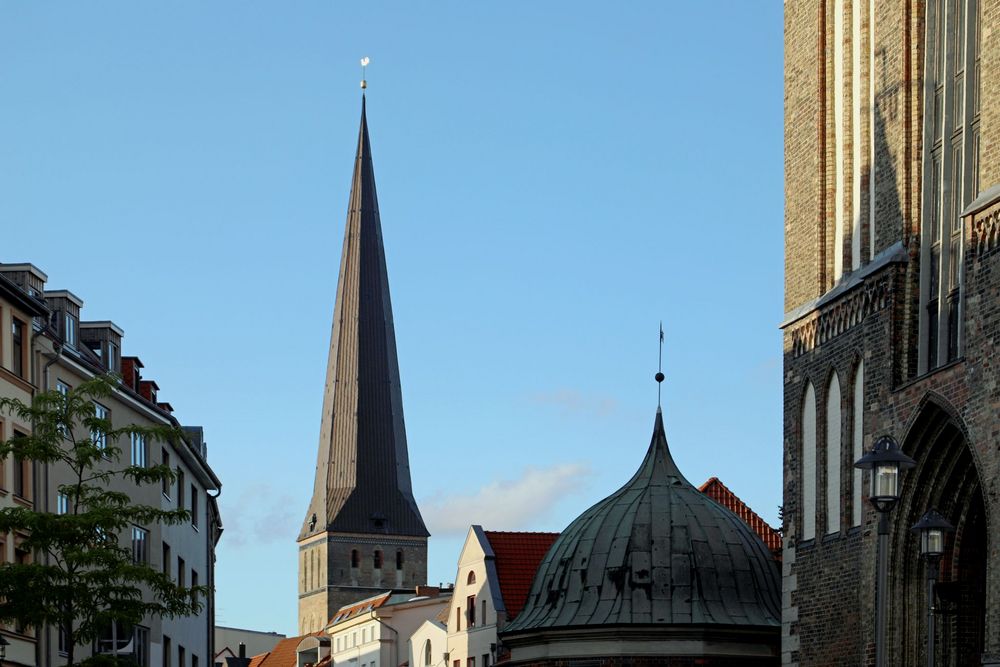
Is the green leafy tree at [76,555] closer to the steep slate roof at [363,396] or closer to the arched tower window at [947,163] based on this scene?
the arched tower window at [947,163]

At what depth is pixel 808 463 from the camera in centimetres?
4022

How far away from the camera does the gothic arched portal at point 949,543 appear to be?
34.8 meters

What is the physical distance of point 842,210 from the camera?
39.7m

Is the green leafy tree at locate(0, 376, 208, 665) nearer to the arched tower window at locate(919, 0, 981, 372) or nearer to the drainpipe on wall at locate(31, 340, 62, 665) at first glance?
the drainpipe on wall at locate(31, 340, 62, 665)

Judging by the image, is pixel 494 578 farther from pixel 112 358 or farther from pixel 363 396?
pixel 363 396

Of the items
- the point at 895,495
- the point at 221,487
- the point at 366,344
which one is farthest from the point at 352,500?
the point at 895,495

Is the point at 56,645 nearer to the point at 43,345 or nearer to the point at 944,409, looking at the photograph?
the point at 43,345

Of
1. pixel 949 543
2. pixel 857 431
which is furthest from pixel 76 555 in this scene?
pixel 949 543

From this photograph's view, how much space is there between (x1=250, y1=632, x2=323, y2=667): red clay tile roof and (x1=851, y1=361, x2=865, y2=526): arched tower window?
108 meters

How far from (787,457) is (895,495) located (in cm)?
1781

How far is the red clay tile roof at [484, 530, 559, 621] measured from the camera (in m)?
71.2

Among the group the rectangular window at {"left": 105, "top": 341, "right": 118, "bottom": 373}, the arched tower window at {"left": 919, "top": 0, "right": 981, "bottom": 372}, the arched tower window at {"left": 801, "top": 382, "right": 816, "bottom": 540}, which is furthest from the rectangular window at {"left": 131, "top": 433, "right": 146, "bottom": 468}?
the arched tower window at {"left": 919, "top": 0, "right": 981, "bottom": 372}

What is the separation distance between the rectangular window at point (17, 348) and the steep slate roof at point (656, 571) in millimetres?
14684

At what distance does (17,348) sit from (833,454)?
1894 cm
